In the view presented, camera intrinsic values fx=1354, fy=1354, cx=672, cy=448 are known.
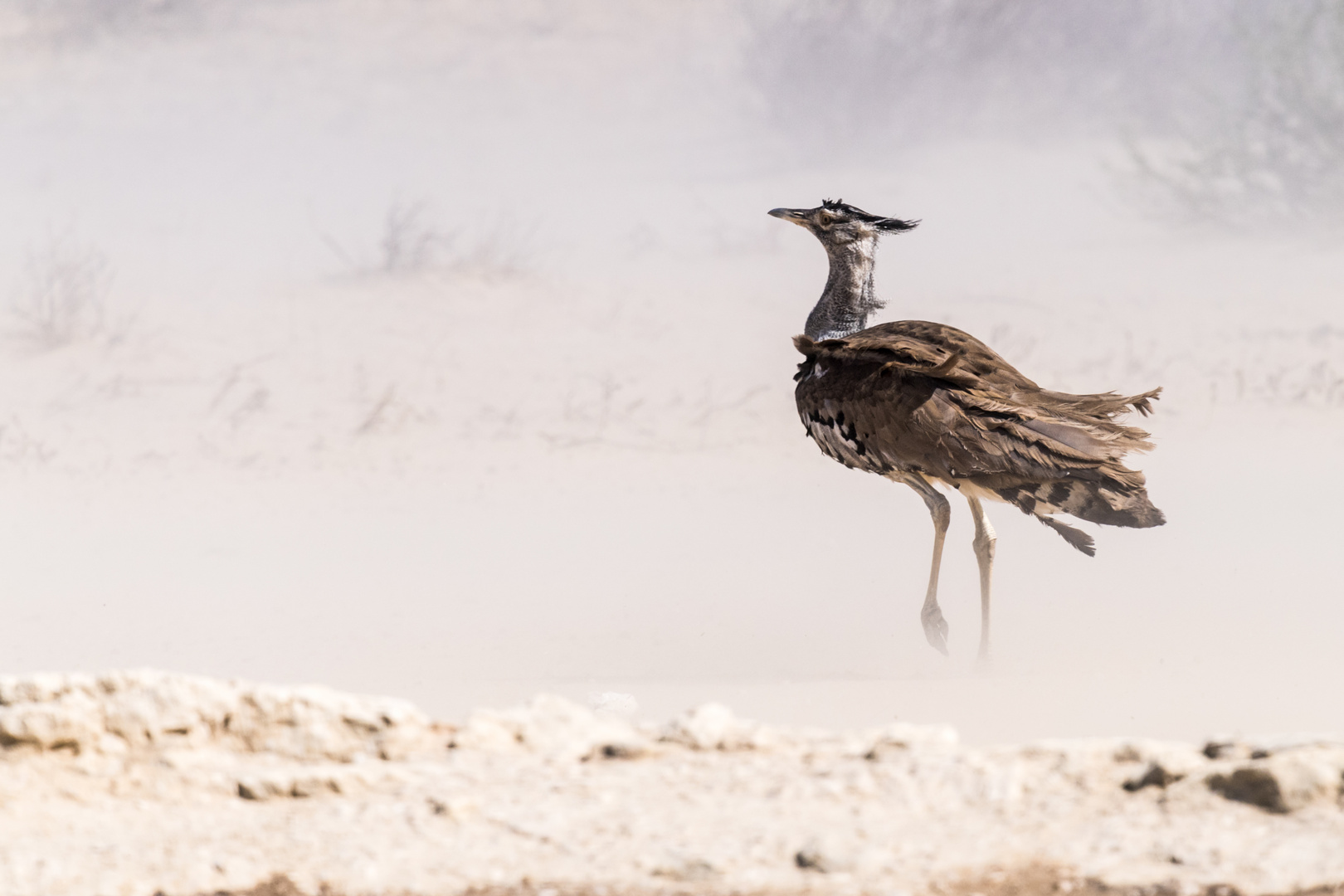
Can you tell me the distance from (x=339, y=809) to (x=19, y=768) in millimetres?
855

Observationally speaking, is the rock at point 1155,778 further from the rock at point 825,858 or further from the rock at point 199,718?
the rock at point 199,718

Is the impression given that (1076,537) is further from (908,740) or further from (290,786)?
(290,786)

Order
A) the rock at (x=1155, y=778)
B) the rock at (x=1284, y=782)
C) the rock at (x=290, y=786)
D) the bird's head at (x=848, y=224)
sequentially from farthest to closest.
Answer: the bird's head at (x=848, y=224), the rock at (x=290, y=786), the rock at (x=1155, y=778), the rock at (x=1284, y=782)

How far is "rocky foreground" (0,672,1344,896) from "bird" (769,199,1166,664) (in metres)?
2.60

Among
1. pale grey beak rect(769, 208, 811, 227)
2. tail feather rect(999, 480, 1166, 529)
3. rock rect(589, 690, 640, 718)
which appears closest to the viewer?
rock rect(589, 690, 640, 718)

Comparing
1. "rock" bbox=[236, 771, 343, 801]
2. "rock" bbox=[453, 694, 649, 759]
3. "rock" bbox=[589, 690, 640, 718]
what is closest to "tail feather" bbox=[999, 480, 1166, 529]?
"rock" bbox=[589, 690, 640, 718]

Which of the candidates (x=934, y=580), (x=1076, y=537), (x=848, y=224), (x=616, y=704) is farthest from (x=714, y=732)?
(x=848, y=224)

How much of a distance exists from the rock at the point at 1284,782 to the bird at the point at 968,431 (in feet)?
Answer: 9.17

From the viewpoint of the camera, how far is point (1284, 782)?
2.78 m

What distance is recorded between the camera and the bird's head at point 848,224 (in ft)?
23.3

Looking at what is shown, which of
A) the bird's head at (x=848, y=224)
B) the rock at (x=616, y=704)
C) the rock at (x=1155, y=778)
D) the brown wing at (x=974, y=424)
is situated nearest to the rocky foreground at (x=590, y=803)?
the rock at (x=1155, y=778)

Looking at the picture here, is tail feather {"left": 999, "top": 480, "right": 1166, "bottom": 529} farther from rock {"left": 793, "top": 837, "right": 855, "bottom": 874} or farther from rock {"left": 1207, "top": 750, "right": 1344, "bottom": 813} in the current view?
rock {"left": 793, "top": 837, "right": 855, "bottom": 874}

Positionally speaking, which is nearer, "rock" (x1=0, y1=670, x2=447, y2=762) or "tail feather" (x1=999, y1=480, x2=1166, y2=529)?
"rock" (x1=0, y1=670, x2=447, y2=762)

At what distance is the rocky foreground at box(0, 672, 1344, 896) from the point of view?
8.76 ft
